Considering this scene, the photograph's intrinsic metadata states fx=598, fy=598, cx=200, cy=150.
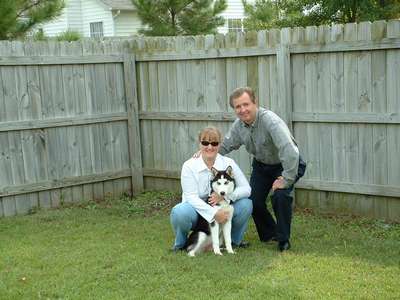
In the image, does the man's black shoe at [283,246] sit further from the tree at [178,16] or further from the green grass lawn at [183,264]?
the tree at [178,16]

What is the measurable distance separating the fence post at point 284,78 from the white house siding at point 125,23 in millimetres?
17373

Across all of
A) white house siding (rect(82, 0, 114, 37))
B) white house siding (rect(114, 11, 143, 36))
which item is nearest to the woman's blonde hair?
white house siding (rect(114, 11, 143, 36))

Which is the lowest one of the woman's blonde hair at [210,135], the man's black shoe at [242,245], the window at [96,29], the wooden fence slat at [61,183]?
the man's black shoe at [242,245]

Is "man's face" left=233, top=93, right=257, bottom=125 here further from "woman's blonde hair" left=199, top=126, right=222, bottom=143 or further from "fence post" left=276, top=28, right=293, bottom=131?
"fence post" left=276, top=28, right=293, bottom=131

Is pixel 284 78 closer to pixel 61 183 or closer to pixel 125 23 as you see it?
pixel 61 183

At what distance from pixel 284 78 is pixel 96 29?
64.4 ft

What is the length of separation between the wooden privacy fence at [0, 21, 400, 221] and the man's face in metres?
1.73

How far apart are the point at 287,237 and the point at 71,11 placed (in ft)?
74.1

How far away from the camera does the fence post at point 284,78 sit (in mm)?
7242

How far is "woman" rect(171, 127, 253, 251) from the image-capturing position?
5.54 metres

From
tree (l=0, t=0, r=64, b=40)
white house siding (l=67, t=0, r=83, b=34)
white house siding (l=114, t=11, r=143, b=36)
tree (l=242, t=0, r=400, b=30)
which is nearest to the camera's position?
Answer: tree (l=0, t=0, r=64, b=40)

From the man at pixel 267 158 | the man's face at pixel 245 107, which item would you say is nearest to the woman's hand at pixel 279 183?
the man at pixel 267 158

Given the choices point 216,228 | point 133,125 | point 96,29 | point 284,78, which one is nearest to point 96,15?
point 96,29

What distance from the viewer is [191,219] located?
18.4 ft
